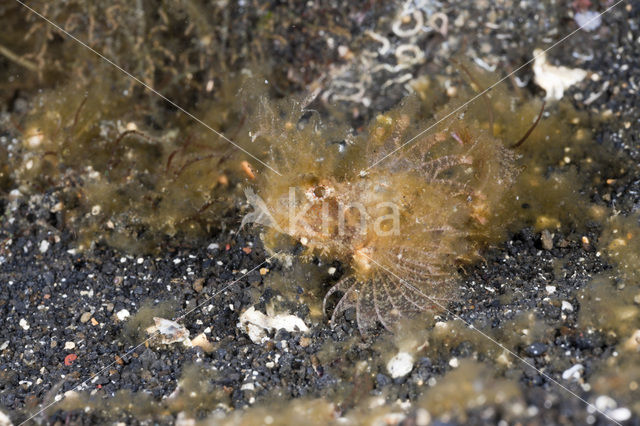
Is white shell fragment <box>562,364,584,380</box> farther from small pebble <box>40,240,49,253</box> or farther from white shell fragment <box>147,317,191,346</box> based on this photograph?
Result: small pebble <box>40,240,49,253</box>

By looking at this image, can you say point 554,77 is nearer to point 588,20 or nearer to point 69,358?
point 588,20

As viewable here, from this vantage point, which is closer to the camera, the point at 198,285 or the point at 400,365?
the point at 400,365

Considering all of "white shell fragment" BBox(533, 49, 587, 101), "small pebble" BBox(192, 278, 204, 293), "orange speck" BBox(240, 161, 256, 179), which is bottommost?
"small pebble" BBox(192, 278, 204, 293)

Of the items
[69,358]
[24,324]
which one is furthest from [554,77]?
[24,324]

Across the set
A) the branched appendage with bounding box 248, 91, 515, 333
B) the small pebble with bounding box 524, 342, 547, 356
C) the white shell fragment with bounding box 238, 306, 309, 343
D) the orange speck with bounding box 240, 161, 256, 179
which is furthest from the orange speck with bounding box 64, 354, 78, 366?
the small pebble with bounding box 524, 342, 547, 356

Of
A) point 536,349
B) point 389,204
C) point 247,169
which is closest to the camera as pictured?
point 536,349

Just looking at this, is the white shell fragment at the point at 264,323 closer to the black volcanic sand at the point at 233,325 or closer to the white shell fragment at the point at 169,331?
the black volcanic sand at the point at 233,325

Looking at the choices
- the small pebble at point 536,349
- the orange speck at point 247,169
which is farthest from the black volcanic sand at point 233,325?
the orange speck at point 247,169
